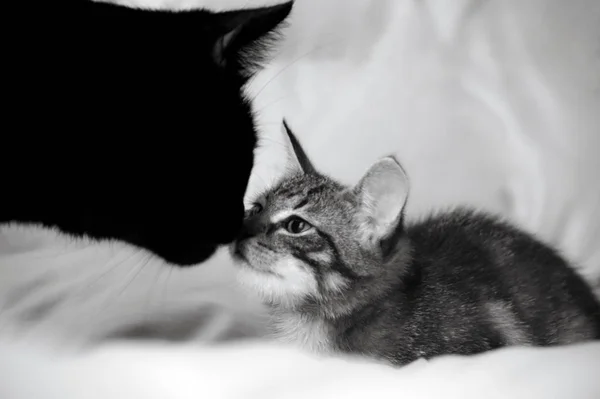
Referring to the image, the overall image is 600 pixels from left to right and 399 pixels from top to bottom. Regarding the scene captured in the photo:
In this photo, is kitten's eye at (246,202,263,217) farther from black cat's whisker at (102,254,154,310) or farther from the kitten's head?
black cat's whisker at (102,254,154,310)

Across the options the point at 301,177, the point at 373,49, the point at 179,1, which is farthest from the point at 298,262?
the point at 179,1

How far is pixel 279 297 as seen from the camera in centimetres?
Answer: 81

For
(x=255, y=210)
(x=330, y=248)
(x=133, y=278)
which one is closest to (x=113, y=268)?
(x=133, y=278)

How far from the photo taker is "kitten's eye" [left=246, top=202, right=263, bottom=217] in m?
0.89

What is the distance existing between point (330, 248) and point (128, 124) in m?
0.30

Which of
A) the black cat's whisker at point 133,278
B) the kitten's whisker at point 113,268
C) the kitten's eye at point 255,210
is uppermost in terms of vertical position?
the kitten's eye at point 255,210

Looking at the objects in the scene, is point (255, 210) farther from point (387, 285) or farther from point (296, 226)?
point (387, 285)

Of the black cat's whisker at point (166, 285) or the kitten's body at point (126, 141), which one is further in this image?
the black cat's whisker at point (166, 285)

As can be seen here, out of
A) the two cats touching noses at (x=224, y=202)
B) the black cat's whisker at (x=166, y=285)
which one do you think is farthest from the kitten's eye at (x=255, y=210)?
the black cat's whisker at (x=166, y=285)

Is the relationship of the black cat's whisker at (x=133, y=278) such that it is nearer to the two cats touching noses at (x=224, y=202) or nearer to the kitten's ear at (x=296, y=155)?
the two cats touching noses at (x=224, y=202)

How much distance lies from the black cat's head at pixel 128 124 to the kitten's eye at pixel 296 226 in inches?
2.9

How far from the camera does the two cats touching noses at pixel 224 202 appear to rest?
73 cm

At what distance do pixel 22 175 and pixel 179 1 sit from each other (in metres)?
0.53

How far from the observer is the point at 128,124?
730 mm
